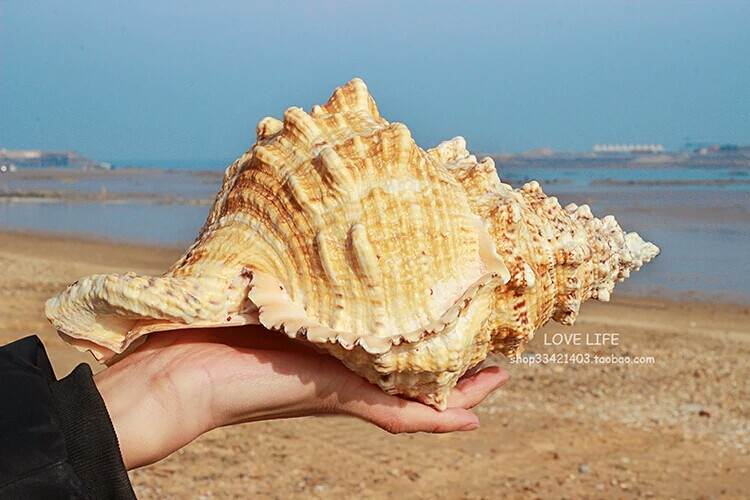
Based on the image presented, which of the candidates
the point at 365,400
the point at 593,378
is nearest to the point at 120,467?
the point at 365,400

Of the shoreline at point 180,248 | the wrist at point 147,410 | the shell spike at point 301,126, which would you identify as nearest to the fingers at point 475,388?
the wrist at point 147,410

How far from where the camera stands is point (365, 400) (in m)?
2.62

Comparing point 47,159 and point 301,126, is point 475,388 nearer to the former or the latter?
point 301,126

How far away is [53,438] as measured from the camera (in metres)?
1.83

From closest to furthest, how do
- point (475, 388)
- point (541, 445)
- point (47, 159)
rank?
point (475, 388) → point (541, 445) → point (47, 159)

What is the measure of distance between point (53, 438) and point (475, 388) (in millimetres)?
1576

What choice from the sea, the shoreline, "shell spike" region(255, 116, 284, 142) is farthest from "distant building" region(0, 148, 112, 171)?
"shell spike" region(255, 116, 284, 142)

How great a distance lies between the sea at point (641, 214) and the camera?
12.7 metres

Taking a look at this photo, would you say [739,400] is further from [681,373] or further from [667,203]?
[667,203]

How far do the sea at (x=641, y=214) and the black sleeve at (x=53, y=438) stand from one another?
1082 cm

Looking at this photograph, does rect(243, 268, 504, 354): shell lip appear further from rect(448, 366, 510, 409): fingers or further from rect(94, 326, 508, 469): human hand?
rect(448, 366, 510, 409): fingers

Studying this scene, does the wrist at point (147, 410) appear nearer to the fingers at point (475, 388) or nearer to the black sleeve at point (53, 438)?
the black sleeve at point (53, 438)

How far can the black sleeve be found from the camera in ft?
5.70

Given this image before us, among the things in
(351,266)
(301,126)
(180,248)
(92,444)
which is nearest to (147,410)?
(92,444)
